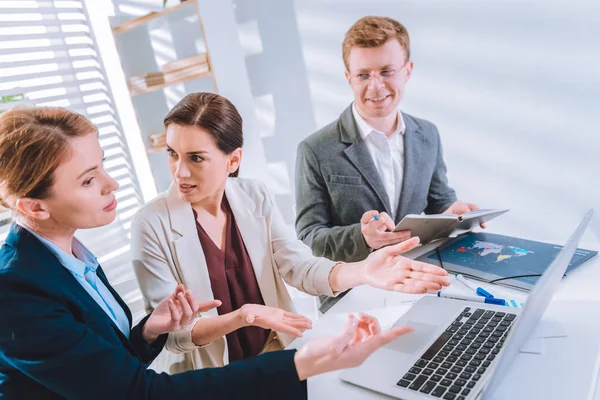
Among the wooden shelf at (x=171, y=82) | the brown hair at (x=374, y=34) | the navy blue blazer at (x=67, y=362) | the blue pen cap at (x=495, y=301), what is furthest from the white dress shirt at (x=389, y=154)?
the navy blue blazer at (x=67, y=362)

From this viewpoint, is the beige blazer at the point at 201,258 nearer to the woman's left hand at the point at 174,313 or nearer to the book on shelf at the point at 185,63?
the woman's left hand at the point at 174,313

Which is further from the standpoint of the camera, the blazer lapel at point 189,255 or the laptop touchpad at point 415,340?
the blazer lapel at point 189,255

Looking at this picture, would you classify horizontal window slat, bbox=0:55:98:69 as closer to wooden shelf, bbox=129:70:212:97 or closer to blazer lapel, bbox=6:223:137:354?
wooden shelf, bbox=129:70:212:97

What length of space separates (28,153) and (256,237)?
0.71 meters

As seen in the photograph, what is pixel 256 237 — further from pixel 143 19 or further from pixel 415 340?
pixel 143 19

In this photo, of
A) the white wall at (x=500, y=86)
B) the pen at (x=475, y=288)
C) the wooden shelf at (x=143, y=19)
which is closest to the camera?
the pen at (x=475, y=288)

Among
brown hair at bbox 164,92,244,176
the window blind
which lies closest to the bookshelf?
the window blind

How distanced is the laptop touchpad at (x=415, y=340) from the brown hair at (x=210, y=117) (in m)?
0.72

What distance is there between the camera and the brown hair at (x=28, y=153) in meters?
0.84

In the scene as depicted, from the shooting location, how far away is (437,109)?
224cm

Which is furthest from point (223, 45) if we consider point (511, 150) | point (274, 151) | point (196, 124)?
point (511, 150)

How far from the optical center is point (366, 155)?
172 cm

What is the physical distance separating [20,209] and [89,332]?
28 cm

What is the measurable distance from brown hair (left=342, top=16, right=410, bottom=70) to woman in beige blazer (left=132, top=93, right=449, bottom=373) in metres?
0.60
